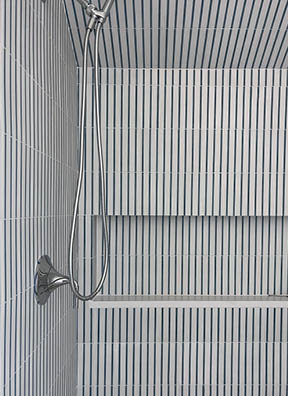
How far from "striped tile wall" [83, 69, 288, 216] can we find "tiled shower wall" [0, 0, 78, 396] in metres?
0.43

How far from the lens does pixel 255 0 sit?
2.45 m

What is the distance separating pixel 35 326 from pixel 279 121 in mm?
1715

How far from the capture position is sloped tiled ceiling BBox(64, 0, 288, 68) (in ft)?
8.21

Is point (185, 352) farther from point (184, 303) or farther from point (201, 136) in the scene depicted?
point (201, 136)

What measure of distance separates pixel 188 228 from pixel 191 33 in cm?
99

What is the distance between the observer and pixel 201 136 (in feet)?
9.93

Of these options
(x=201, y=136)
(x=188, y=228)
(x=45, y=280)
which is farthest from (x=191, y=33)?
(x=45, y=280)

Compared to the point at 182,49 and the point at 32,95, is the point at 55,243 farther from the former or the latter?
the point at 182,49

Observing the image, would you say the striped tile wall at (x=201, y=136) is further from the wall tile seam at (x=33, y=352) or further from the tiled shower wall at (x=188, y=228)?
the wall tile seam at (x=33, y=352)

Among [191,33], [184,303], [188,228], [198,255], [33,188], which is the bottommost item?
[184,303]

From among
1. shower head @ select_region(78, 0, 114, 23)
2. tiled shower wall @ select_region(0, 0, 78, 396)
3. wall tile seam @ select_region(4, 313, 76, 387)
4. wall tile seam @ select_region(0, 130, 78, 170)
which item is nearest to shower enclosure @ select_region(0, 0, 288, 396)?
wall tile seam @ select_region(0, 130, 78, 170)

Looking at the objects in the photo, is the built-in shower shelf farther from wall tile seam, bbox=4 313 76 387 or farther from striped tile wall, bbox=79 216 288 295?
wall tile seam, bbox=4 313 76 387

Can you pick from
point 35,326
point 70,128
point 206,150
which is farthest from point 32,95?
point 206,150

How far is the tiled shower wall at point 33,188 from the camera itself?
4.95 ft
